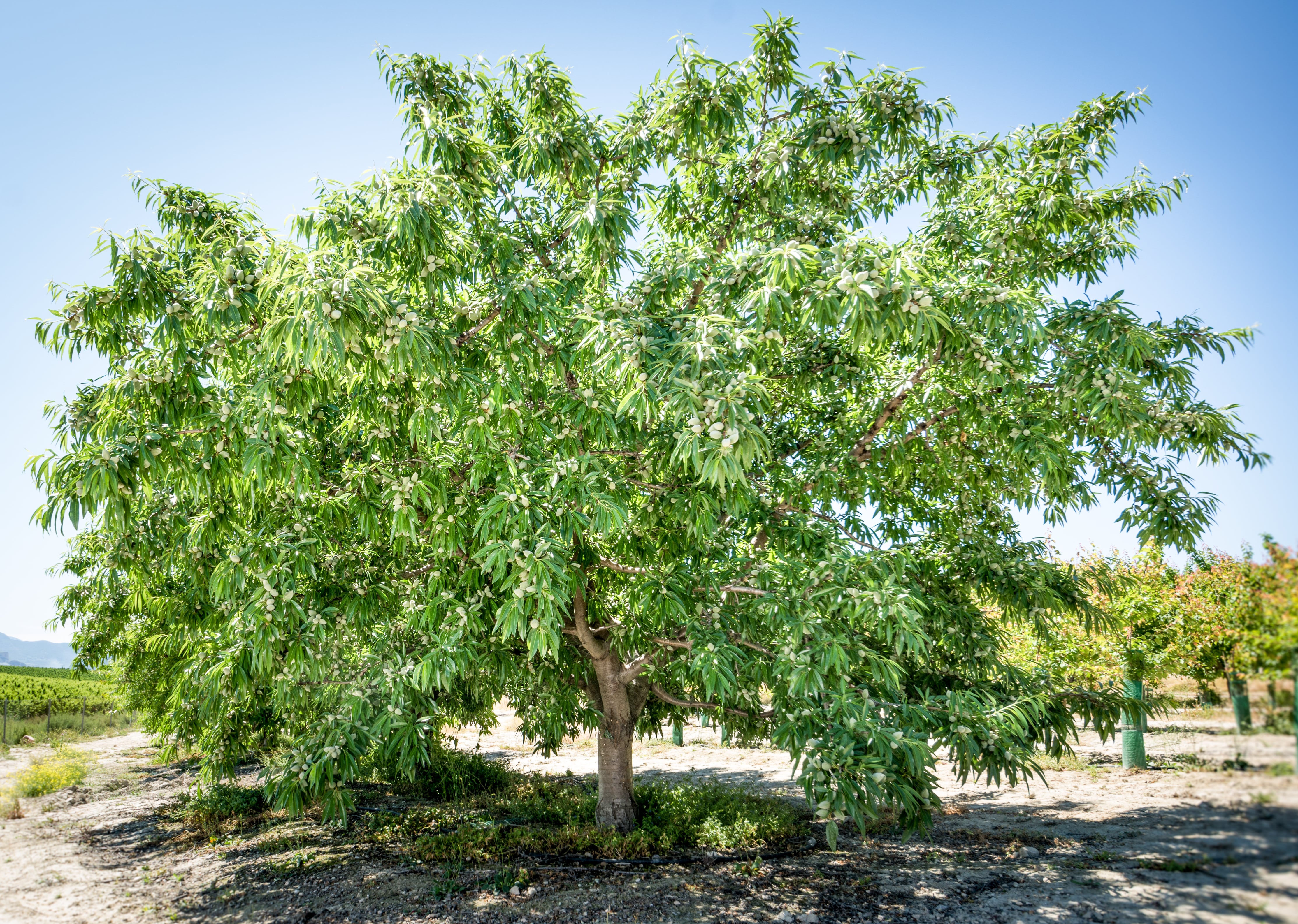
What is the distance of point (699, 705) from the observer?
7.58m

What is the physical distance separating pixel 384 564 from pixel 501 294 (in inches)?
107

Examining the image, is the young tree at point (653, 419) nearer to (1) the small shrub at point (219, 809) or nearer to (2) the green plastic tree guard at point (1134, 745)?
(1) the small shrub at point (219, 809)

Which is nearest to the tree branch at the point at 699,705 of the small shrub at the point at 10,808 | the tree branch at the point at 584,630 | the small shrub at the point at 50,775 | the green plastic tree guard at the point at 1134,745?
the tree branch at the point at 584,630

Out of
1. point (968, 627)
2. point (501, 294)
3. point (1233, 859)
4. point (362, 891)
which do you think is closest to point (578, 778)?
point (362, 891)

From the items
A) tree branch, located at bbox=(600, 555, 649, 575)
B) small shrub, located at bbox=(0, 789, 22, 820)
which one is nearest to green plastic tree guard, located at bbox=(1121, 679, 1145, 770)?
tree branch, located at bbox=(600, 555, 649, 575)

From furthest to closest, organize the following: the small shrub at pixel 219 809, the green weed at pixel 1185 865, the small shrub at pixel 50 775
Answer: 1. the small shrub at pixel 50 775
2. the small shrub at pixel 219 809
3. the green weed at pixel 1185 865

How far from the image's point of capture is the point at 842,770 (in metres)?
4.15

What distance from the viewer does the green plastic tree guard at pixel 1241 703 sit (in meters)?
1.50

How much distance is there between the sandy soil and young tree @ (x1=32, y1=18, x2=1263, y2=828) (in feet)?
5.02

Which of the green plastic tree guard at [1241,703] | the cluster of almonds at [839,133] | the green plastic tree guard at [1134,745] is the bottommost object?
the green plastic tree guard at [1134,745]

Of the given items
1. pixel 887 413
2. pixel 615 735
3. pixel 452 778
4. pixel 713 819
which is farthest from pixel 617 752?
pixel 887 413

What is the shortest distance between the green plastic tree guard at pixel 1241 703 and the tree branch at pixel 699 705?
542cm

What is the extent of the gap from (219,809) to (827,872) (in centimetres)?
905

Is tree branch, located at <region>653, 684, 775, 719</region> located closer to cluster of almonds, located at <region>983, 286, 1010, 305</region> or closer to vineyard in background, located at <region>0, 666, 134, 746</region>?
cluster of almonds, located at <region>983, 286, 1010, 305</region>
